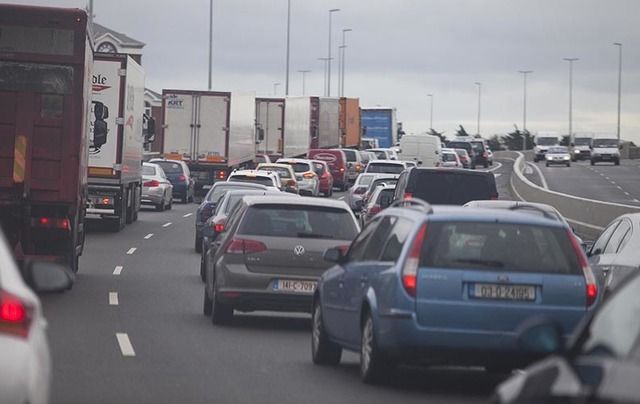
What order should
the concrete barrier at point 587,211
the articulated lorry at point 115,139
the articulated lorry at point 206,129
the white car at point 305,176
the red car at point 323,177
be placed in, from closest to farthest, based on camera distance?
the articulated lorry at point 115,139 < the concrete barrier at point 587,211 < the articulated lorry at point 206,129 < the white car at point 305,176 < the red car at point 323,177

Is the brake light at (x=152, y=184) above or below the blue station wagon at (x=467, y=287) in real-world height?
above

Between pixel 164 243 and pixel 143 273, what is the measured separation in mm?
8329

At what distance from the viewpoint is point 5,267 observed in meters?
7.45

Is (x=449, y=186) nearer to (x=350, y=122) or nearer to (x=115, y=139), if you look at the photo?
(x=115, y=139)

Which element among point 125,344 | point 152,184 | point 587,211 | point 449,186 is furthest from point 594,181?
point 125,344

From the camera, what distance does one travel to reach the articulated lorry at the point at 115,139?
3428 cm

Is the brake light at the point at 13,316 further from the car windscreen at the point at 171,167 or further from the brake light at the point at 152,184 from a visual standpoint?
the car windscreen at the point at 171,167

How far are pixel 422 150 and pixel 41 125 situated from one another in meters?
51.9

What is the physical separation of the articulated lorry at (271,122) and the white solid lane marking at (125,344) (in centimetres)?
5110

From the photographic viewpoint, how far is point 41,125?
71.0 ft

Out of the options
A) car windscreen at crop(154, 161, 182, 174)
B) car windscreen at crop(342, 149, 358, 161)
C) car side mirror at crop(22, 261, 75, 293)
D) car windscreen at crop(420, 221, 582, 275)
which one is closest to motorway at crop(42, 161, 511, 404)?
car windscreen at crop(420, 221, 582, 275)

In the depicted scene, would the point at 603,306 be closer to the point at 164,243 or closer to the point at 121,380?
the point at 121,380

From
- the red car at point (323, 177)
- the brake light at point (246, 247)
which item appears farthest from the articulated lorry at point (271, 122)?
the brake light at point (246, 247)

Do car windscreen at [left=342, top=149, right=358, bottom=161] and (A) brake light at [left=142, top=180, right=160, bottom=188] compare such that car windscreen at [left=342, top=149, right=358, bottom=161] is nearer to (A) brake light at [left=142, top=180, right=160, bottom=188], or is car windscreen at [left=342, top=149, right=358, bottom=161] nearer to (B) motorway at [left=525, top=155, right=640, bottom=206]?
(B) motorway at [left=525, top=155, right=640, bottom=206]
